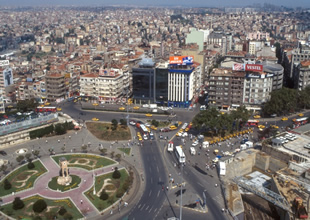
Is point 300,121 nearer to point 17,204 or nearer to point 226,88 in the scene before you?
point 226,88

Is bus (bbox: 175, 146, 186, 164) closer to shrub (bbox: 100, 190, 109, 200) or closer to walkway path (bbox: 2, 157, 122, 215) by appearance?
walkway path (bbox: 2, 157, 122, 215)

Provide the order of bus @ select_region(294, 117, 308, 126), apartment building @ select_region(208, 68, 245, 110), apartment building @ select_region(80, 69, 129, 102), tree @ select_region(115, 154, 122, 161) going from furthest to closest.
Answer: apartment building @ select_region(80, 69, 129, 102), apartment building @ select_region(208, 68, 245, 110), bus @ select_region(294, 117, 308, 126), tree @ select_region(115, 154, 122, 161)

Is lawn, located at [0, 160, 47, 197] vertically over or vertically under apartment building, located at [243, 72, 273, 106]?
under

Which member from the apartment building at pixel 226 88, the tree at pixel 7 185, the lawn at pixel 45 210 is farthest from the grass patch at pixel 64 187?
the apartment building at pixel 226 88

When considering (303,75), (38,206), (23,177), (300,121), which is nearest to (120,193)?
(38,206)

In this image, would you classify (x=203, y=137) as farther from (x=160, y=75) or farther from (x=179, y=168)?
(x=160, y=75)

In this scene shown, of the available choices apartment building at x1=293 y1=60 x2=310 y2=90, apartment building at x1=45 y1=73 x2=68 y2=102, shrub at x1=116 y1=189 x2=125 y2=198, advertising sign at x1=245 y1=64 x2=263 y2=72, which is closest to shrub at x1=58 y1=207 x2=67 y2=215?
shrub at x1=116 y1=189 x2=125 y2=198
